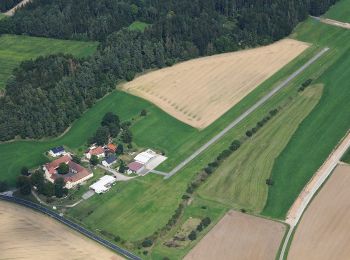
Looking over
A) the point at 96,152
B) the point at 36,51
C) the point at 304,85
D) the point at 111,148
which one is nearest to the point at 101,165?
the point at 96,152

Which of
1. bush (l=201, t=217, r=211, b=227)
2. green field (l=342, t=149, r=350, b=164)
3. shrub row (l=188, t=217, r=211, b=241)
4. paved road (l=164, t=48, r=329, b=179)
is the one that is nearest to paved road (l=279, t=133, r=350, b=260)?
green field (l=342, t=149, r=350, b=164)

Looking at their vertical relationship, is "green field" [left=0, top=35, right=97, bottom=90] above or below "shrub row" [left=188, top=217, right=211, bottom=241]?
above

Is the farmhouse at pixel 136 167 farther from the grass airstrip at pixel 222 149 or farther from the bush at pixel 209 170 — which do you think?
the bush at pixel 209 170

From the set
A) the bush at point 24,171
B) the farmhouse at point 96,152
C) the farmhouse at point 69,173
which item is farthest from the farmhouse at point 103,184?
the bush at point 24,171

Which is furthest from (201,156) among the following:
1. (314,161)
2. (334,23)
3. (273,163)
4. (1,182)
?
(334,23)

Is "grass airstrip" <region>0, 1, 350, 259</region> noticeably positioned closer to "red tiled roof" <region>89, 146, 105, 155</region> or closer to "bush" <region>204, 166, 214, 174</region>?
"bush" <region>204, 166, 214, 174</region>

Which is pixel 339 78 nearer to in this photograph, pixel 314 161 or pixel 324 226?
pixel 314 161

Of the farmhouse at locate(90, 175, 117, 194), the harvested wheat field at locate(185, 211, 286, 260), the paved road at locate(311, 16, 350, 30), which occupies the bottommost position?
the harvested wheat field at locate(185, 211, 286, 260)

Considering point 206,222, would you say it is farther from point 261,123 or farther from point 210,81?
point 210,81
